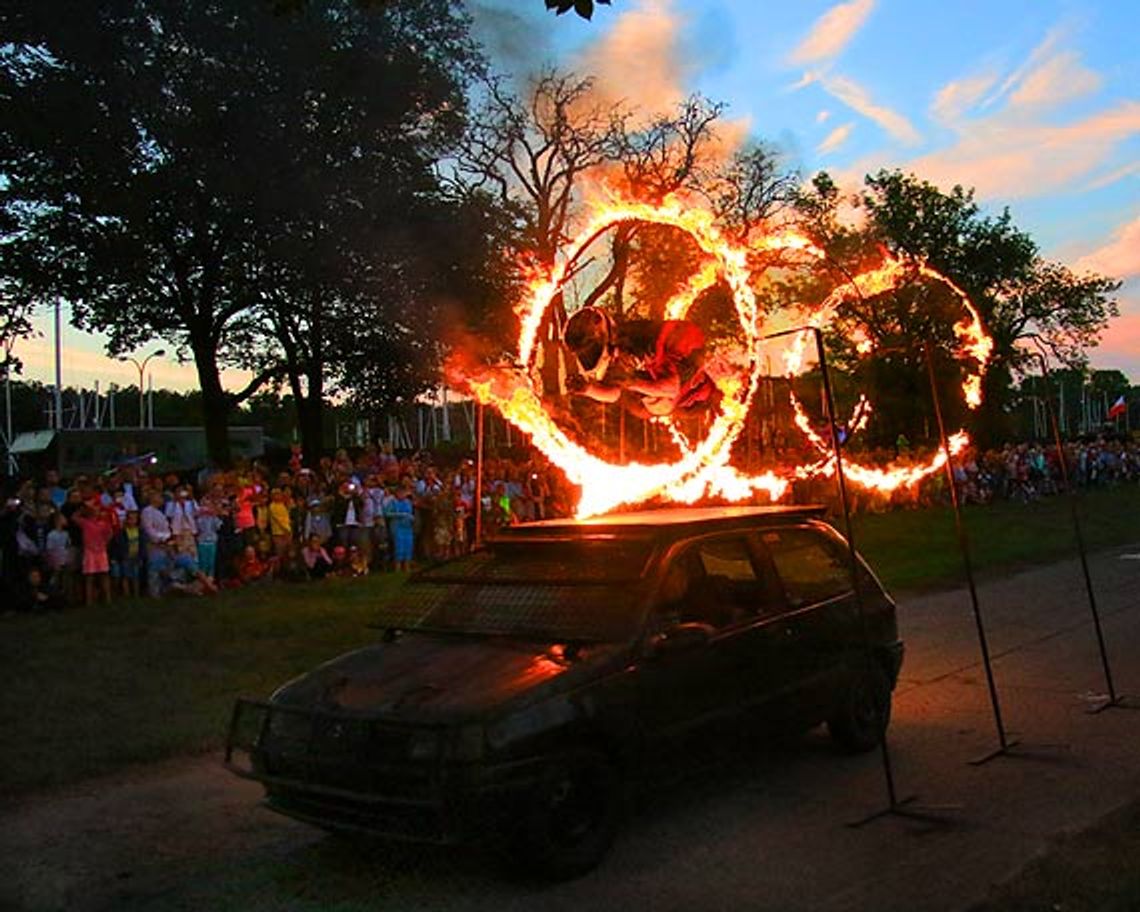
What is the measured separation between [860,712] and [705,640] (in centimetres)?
183

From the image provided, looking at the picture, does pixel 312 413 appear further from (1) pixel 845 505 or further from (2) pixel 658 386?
(1) pixel 845 505

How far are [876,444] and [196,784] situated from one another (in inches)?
1130

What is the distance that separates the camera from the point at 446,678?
17.1 ft

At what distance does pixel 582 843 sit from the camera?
503cm

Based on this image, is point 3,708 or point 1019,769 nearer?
point 1019,769

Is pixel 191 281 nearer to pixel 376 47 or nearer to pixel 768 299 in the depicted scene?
pixel 376 47

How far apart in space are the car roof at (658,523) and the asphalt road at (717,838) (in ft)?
4.02

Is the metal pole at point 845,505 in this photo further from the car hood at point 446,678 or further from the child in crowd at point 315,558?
the child in crowd at point 315,558

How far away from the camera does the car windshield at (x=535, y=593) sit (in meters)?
5.61

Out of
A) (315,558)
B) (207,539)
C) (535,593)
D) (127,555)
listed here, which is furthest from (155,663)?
(535,593)

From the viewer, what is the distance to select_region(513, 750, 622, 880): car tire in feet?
15.9

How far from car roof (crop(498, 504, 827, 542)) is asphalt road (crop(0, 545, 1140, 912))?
4.02 feet

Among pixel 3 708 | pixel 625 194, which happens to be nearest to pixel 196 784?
pixel 3 708

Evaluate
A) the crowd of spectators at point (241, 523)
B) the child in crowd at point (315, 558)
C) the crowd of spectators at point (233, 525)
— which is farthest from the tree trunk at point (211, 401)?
the child in crowd at point (315, 558)
